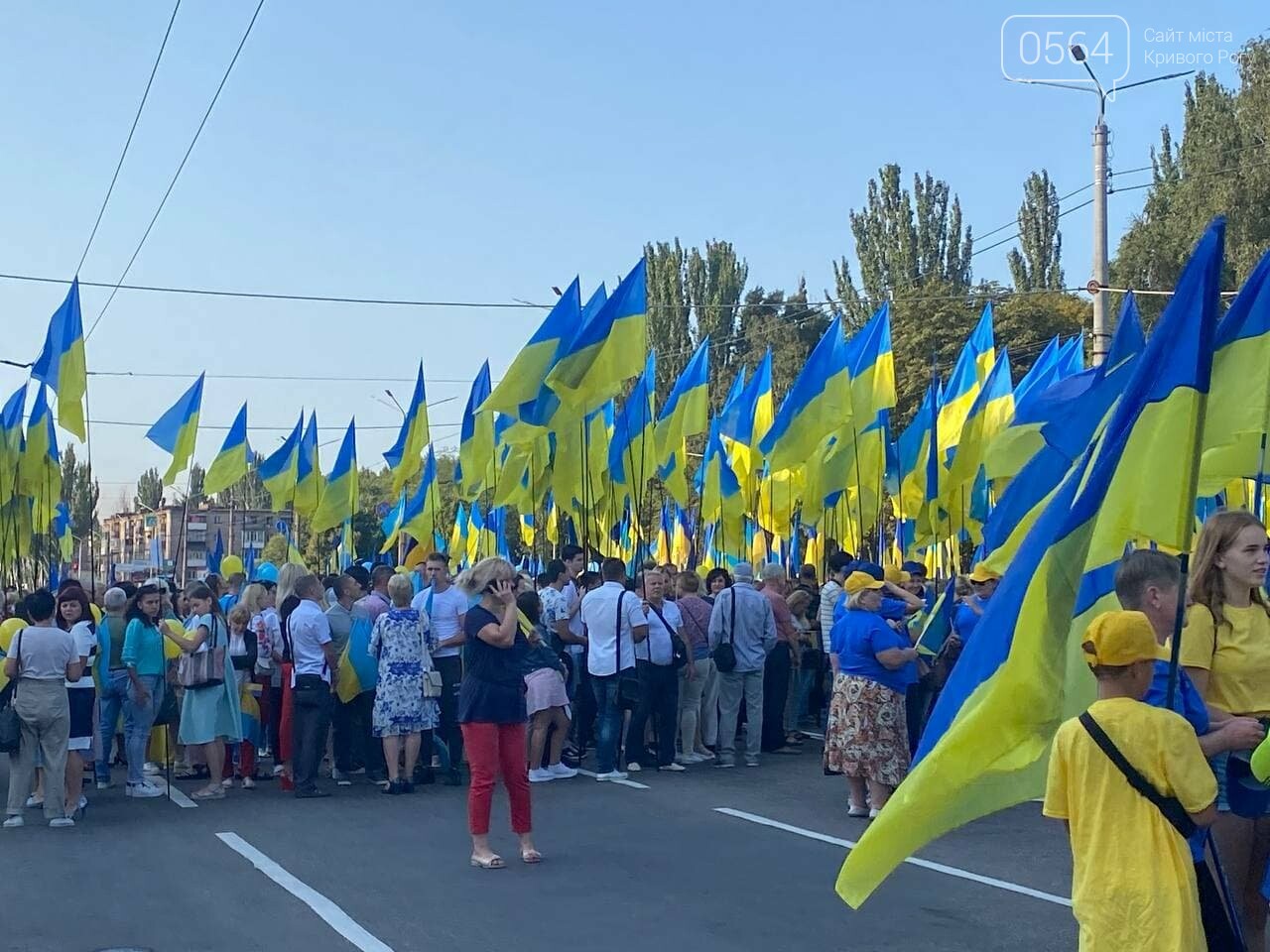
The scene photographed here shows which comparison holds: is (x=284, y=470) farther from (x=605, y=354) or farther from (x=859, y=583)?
(x=859, y=583)

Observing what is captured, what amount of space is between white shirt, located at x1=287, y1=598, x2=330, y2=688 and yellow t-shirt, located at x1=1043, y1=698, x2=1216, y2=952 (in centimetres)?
938

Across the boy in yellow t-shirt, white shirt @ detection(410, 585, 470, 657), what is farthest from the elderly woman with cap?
the boy in yellow t-shirt

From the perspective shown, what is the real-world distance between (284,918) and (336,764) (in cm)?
596

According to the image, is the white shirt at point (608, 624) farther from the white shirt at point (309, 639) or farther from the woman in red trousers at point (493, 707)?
the woman in red trousers at point (493, 707)

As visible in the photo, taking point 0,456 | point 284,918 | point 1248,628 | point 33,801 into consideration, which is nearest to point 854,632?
point 284,918

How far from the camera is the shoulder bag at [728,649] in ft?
47.9

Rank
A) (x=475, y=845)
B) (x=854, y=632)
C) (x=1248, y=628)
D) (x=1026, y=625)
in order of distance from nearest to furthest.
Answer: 1. (x=1026, y=625)
2. (x=1248, y=628)
3. (x=475, y=845)
4. (x=854, y=632)

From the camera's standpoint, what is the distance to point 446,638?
13.6 metres

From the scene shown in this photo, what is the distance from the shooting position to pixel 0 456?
22656mm

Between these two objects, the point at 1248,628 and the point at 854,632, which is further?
the point at 854,632

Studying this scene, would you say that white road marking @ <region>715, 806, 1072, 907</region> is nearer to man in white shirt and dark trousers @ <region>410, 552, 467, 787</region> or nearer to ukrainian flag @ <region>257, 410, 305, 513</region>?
man in white shirt and dark trousers @ <region>410, 552, 467, 787</region>

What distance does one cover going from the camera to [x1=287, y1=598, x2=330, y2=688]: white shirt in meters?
12.9

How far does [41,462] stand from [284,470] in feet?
15.8

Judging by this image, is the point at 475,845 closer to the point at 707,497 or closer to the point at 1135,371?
the point at 1135,371
